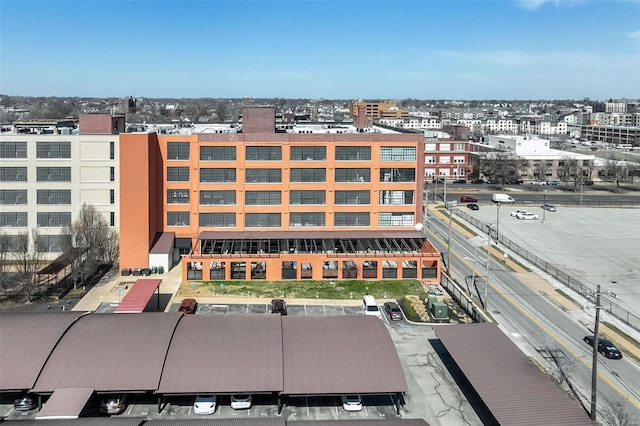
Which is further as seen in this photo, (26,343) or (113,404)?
(26,343)

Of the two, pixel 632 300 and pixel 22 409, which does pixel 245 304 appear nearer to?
pixel 22 409

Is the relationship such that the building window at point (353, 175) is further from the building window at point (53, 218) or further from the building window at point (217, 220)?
the building window at point (53, 218)

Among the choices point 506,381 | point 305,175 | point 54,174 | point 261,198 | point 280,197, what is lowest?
point 506,381

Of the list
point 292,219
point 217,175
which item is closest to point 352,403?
point 292,219

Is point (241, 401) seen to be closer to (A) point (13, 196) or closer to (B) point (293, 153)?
(B) point (293, 153)

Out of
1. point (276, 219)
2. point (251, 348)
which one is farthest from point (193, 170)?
point (251, 348)

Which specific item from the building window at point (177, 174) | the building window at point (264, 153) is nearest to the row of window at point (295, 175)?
the building window at point (177, 174)
